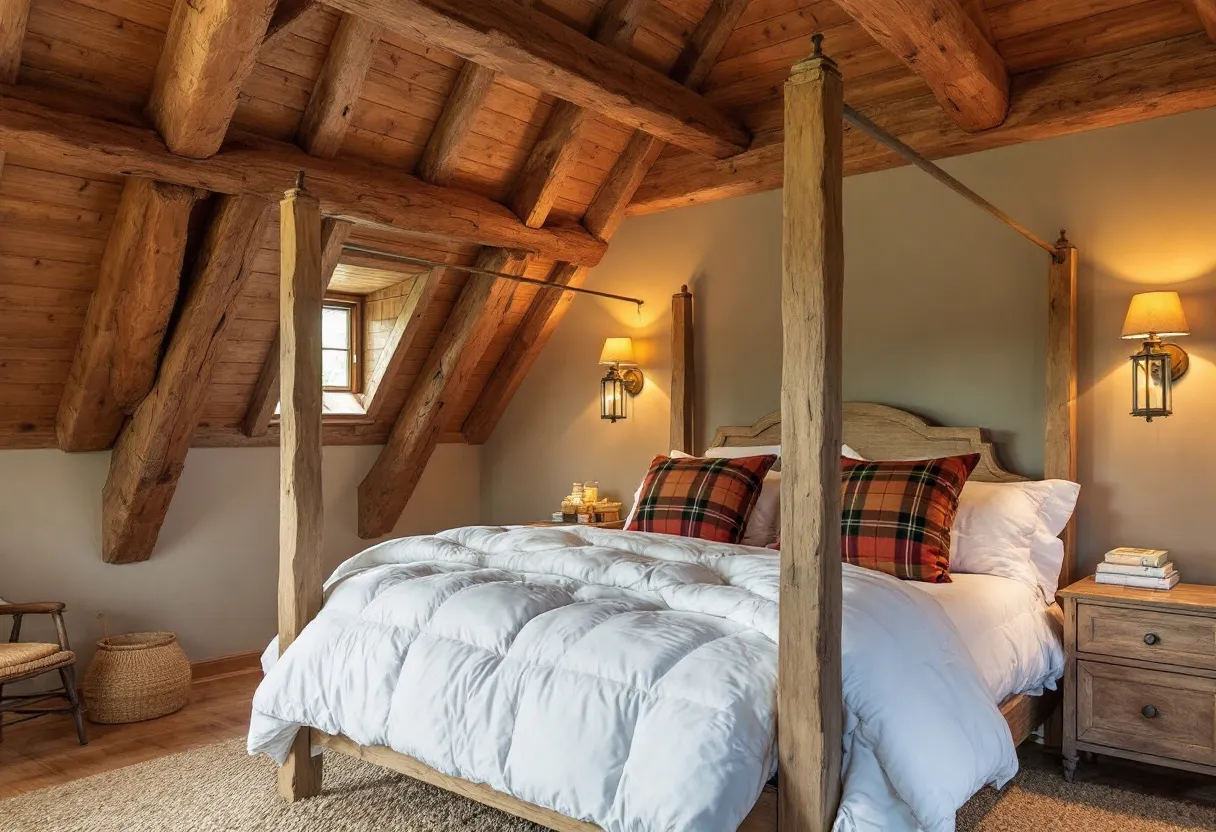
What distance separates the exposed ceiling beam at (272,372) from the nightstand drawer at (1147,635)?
120 inches

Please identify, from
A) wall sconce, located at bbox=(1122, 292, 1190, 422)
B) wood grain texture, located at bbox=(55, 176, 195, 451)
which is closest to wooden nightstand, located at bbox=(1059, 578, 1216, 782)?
wall sconce, located at bbox=(1122, 292, 1190, 422)

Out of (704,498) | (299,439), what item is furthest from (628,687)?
(704,498)

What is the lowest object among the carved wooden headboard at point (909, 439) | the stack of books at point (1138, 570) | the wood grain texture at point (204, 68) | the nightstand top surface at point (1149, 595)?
the nightstand top surface at point (1149, 595)

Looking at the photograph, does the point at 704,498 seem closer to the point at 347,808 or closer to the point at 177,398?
the point at 347,808

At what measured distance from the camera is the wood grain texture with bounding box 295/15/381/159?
3346mm

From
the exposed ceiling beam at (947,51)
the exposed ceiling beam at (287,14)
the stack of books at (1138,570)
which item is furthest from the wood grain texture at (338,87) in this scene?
the stack of books at (1138,570)

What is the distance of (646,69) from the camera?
3.84 metres

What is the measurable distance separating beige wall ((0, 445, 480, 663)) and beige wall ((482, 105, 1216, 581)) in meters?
1.72

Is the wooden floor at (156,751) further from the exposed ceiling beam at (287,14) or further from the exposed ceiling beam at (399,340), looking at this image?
the exposed ceiling beam at (287,14)

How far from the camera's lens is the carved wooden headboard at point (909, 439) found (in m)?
3.69

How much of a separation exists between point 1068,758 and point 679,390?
2.32m

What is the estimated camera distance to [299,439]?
9.61ft

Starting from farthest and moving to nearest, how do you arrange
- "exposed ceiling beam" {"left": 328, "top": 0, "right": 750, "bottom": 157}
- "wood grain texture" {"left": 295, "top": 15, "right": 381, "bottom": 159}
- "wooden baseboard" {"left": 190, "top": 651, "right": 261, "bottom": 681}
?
"wooden baseboard" {"left": 190, "top": 651, "right": 261, "bottom": 681}
"wood grain texture" {"left": 295, "top": 15, "right": 381, "bottom": 159}
"exposed ceiling beam" {"left": 328, "top": 0, "right": 750, "bottom": 157}

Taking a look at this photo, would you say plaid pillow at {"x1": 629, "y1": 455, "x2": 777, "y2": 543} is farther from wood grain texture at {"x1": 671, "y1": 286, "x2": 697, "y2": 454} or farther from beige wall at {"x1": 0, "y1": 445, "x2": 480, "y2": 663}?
beige wall at {"x1": 0, "y1": 445, "x2": 480, "y2": 663}
